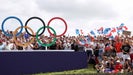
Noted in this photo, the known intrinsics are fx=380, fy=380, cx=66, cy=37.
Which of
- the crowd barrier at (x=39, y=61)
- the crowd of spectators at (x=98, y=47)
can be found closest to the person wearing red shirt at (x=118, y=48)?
the crowd of spectators at (x=98, y=47)

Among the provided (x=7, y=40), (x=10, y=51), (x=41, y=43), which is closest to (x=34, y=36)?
(x=41, y=43)

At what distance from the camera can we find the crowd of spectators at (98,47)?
20.5 meters

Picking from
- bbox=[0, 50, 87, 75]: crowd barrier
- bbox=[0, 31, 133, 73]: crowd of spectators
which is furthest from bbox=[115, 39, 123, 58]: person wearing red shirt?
bbox=[0, 50, 87, 75]: crowd barrier

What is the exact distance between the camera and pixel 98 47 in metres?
23.8

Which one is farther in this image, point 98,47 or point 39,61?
point 98,47

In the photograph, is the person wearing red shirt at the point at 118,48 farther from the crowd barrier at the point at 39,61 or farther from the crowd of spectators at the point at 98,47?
the crowd barrier at the point at 39,61

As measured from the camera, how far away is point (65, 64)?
23.0m

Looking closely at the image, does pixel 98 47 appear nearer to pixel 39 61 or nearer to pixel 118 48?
pixel 118 48

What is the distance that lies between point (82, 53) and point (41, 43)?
10.6 ft

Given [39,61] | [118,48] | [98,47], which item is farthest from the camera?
[98,47]

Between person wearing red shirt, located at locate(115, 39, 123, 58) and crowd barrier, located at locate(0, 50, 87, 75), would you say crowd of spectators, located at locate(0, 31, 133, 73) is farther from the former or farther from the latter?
crowd barrier, located at locate(0, 50, 87, 75)

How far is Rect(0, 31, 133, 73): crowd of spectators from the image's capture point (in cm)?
2053

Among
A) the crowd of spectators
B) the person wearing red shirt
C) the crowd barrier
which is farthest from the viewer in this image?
the person wearing red shirt

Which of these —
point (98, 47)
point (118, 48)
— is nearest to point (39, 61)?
point (98, 47)
